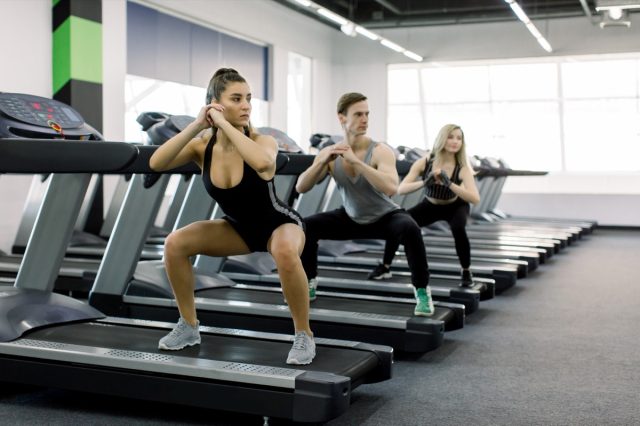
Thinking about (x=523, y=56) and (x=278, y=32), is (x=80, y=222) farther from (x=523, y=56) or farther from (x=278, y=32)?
(x=523, y=56)

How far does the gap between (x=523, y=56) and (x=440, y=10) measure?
1681 mm

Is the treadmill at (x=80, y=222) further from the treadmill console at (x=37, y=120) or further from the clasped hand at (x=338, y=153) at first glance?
the clasped hand at (x=338, y=153)

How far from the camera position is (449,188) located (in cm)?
485

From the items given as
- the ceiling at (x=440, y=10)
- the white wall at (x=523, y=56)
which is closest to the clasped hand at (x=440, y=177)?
the ceiling at (x=440, y=10)

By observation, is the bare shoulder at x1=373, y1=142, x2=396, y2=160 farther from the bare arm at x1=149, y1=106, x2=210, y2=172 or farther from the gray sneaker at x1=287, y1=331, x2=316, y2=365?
the gray sneaker at x1=287, y1=331, x2=316, y2=365

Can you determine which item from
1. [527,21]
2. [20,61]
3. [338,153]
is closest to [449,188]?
[338,153]

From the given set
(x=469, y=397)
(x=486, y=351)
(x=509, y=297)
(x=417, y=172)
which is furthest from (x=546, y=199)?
(x=469, y=397)

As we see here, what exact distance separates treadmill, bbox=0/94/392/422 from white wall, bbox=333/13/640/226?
36.0 feet

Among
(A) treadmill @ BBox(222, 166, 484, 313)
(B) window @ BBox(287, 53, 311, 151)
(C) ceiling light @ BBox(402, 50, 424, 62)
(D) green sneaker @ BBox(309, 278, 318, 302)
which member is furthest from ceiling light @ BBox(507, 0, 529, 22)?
(D) green sneaker @ BBox(309, 278, 318, 302)

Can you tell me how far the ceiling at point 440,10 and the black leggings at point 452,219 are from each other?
7536 mm

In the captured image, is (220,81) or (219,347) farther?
(219,347)

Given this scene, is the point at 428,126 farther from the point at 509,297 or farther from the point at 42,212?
the point at 42,212

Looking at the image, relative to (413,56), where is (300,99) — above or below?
below

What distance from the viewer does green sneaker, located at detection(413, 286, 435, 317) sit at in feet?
12.5
